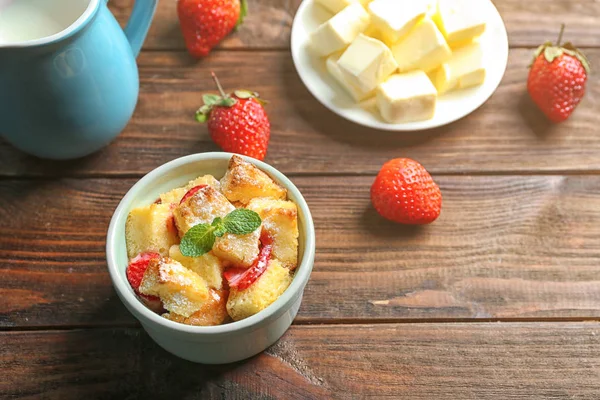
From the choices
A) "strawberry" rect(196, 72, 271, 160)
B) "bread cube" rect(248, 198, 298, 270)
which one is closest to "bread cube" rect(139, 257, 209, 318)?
"bread cube" rect(248, 198, 298, 270)

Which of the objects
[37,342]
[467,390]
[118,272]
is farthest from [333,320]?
[37,342]

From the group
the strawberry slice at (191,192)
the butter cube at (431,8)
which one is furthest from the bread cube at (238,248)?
the butter cube at (431,8)

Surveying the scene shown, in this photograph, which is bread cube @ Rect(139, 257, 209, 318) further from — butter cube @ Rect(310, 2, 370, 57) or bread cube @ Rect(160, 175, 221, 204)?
butter cube @ Rect(310, 2, 370, 57)

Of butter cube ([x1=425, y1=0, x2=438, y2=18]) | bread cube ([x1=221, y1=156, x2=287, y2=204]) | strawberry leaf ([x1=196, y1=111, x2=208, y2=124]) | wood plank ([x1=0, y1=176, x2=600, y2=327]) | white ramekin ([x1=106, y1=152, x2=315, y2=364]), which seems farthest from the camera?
butter cube ([x1=425, y1=0, x2=438, y2=18])

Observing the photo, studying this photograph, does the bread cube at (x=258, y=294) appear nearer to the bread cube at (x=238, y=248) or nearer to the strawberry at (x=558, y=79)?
the bread cube at (x=238, y=248)

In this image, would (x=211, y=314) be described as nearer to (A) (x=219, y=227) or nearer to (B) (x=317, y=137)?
(A) (x=219, y=227)

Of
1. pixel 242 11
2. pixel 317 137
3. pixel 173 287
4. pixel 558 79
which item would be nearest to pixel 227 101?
pixel 317 137

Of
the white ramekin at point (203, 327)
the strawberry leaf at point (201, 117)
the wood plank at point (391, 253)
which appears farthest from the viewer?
the strawberry leaf at point (201, 117)
